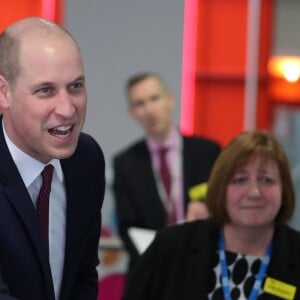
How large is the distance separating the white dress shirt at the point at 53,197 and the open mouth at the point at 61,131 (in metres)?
0.15

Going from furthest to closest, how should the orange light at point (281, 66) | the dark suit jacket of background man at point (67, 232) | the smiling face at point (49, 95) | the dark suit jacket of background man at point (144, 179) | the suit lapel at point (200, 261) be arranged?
1. the orange light at point (281, 66)
2. the dark suit jacket of background man at point (144, 179)
3. the suit lapel at point (200, 261)
4. the dark suit jacket of background man at point (67, 232)
5. the smiling face at point (49, 95)

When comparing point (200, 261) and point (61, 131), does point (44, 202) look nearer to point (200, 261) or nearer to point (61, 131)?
point (61, 131)

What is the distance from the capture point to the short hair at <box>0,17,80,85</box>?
1742mm

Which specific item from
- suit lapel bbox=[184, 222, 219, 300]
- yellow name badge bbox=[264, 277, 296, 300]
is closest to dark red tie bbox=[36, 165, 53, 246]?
suit lapel bbox=[184, 222, 219, 300]

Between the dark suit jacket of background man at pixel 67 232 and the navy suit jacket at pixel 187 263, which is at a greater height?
the dark suit jacket of background man at pixel 67 232

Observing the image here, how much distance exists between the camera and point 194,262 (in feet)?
10.3

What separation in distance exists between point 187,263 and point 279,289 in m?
0.33

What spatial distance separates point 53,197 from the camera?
2.00m

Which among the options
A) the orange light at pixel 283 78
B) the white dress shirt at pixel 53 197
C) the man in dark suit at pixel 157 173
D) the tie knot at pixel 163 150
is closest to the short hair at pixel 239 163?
the white dress shirt at pixel 53 197

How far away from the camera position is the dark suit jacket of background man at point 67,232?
6.03 ft

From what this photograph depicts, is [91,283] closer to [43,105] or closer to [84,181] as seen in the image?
[84,181]

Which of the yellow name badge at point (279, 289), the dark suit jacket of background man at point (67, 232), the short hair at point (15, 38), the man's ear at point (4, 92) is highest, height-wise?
the short hair at point (15, 38)

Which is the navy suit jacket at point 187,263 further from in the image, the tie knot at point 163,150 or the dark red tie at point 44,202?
the tie knot at point 163,150

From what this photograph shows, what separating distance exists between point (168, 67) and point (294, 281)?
4.70 metres
